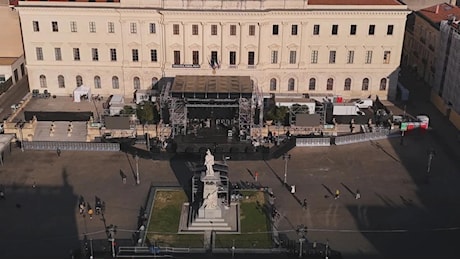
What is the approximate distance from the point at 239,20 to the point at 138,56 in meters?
15.0

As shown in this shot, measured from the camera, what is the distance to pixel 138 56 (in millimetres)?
84000

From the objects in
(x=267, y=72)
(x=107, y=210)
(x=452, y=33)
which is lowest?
(x=107, y=210)

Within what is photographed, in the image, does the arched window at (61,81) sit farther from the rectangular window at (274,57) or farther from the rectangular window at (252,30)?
the rectangular window at (274,57)

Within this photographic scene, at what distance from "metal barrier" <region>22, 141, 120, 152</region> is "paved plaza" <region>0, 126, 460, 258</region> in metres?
0.94

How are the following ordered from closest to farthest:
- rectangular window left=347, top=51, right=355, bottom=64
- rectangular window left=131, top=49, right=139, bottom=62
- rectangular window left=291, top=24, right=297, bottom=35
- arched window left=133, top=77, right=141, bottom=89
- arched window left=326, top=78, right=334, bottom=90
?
rectangular window left=291, top=24, right=297, bottom=35 → rectangular window left=131, top=49, right=139, bottom=62 → rectangular window left=347, top=51, right=355, bottom=64 → arched window left=133, top=77, right=141, bottom=89 → arched window left=326, top=78, right=334, bottom=90

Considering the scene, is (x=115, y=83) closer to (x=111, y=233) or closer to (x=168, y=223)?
(x=168, y=223)

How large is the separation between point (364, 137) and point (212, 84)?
20.4m

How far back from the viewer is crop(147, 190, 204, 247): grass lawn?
2138 inches

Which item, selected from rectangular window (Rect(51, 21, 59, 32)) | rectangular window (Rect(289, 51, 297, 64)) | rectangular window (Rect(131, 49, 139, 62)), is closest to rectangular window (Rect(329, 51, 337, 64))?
rectangular window (Rect(289, 51, 297, 64))

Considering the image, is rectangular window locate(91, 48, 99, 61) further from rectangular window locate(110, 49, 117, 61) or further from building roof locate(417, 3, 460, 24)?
building roof locate(417, 3, 460, 24)

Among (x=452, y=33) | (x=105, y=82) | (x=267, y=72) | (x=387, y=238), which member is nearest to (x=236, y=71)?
Result: (x=267, y=72)

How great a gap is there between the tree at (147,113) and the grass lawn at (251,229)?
64.3ft

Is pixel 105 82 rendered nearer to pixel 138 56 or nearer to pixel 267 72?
pixel 138 56

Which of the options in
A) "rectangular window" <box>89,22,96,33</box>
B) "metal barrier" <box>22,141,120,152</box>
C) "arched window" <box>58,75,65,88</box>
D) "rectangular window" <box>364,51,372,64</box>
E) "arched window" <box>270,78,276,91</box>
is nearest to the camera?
"metal barrier" <box>22,141,120,152</box>
